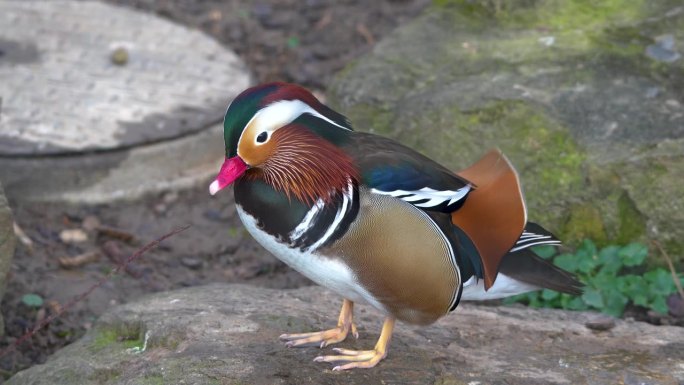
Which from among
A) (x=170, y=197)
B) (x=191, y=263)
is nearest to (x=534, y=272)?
(x=191, y=263)

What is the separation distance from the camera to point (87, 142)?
4.45m

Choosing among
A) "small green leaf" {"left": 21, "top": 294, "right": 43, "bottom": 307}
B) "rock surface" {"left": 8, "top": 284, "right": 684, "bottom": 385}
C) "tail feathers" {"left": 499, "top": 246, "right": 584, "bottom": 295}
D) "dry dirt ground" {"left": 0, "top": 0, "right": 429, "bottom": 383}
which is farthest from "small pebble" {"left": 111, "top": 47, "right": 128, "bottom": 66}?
"tail feathers" {"left": 499, "top": 246, "right": 584, "bottom": 295}

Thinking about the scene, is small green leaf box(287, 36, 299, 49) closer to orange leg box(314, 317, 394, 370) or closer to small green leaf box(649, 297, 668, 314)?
small green leaf box(649, 297, 668, 314)

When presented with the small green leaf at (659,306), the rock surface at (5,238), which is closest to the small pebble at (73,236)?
the rock surface at (5,238)

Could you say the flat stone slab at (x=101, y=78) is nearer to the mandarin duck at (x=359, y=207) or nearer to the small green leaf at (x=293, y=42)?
the small green leaf at (x=293, y=42)

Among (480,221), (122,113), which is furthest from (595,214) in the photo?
(122,113)

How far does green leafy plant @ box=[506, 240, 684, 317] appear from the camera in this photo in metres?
3.67

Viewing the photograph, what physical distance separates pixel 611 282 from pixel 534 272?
0.77 metres

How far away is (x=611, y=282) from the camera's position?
3734 mm

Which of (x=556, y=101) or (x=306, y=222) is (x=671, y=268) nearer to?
(x=556, y=101)

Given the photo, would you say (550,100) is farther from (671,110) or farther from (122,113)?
(122,113)

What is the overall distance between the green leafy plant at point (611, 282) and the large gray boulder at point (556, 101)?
0.09m

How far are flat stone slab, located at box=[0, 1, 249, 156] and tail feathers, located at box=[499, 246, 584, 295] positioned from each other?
1.99 metres

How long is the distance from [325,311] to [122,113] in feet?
5.69
